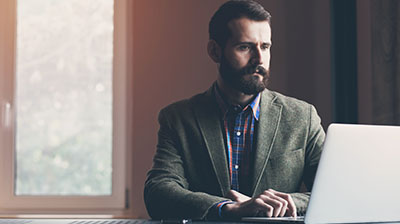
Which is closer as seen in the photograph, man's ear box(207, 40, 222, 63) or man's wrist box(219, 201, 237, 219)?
man's wrist box(219, 201, 237, 219)

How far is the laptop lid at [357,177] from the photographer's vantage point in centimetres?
108

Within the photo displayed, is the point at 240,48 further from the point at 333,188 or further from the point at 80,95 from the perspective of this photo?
the point at 80,95

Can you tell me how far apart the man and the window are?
1.52 meters

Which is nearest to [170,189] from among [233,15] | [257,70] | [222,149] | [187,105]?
[222,149]

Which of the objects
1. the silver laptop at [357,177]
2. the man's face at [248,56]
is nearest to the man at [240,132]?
the man's face at [248,56]

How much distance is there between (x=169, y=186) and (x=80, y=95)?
72.2 inches

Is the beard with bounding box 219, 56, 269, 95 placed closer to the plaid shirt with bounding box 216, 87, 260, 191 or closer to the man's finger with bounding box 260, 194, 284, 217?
the plaid shirt with bounding box 216, 87, 260, 191

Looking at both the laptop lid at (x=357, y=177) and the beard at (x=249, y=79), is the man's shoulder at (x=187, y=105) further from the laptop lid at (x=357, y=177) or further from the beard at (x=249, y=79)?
the laptop lid at (x=357, y=177)

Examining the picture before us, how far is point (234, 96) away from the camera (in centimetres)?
184

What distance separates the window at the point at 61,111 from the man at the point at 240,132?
1520 millimetres

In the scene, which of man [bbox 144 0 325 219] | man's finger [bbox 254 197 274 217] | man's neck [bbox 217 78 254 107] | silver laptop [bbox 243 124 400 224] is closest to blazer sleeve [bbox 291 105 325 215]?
man [bbox 144 0 325 219]

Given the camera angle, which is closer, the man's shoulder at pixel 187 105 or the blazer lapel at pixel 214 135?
the blazer lapel at pixel 214 135

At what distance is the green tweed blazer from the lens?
5.65ft

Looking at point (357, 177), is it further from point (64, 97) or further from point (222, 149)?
point (64, 97)
